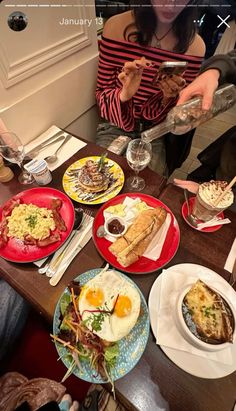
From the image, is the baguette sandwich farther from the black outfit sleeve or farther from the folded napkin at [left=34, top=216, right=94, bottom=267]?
the black outfit sleeve

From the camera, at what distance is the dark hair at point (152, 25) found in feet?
3.49

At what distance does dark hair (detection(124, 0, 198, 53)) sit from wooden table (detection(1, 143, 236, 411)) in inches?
31.1

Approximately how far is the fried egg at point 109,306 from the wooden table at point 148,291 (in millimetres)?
87

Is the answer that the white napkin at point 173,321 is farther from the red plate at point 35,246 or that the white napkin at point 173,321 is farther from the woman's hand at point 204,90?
the woman's hand at point 204,90

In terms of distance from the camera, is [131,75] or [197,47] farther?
[197,47]

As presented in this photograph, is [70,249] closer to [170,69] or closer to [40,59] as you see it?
[40,59]

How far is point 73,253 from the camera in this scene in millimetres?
811

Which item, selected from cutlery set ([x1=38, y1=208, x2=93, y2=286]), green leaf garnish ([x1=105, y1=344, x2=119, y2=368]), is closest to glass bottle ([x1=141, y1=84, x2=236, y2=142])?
cutlery set ([x1=38, y1=208, x2=93, y2=286])

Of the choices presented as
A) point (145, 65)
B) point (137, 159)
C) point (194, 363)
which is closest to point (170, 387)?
point (194, 363)

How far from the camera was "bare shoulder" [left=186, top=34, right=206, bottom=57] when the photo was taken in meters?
1.27

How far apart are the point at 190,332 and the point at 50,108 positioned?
136 centimetres

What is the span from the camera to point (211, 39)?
151 centimetres

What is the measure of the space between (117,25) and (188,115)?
2.26 feet

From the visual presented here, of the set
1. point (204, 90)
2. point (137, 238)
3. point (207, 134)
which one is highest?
point (204, 90)
